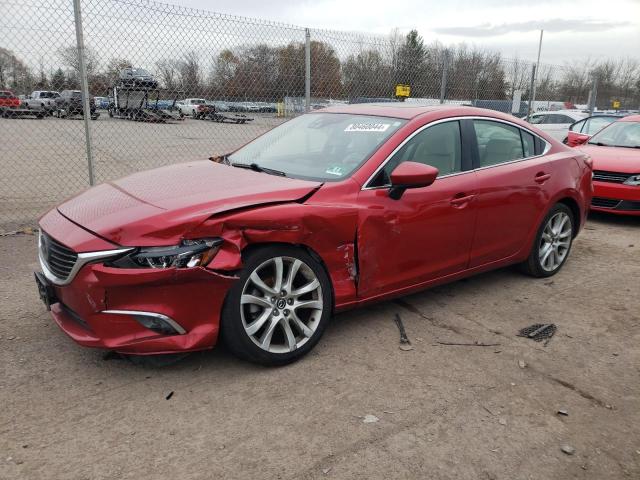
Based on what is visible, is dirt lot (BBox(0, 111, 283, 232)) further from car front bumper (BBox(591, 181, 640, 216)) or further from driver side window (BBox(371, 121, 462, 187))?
car front bumper (BBox(591, 181, 640, 216))

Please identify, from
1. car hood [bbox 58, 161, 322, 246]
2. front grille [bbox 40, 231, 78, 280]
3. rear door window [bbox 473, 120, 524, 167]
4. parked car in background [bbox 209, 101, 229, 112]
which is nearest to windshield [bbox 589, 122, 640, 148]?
rear door window [bbox 473, 120, 524, 167]

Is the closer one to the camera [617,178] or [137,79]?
[137,79]

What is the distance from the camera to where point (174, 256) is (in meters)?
2.81

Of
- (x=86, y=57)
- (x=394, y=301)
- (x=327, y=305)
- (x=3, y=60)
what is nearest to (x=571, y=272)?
(x=394, y=301)

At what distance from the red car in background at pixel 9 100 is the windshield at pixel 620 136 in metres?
8.63

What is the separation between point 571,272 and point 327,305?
3.14 meters

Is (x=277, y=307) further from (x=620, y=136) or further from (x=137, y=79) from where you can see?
(x=620, y=136)

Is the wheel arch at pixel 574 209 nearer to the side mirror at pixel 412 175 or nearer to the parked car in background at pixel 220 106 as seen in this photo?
the side mirror at pixel 412 175

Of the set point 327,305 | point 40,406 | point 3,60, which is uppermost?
point 3,60

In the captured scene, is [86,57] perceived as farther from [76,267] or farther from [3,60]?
[76,267]

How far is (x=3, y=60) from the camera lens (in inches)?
230

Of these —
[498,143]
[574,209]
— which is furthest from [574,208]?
[498,143]

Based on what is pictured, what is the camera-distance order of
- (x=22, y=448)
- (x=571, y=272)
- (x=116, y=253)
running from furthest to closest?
(x=571, y=272), (x=116, y=253), (x=22, y=448)

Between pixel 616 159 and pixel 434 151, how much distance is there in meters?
5.13
